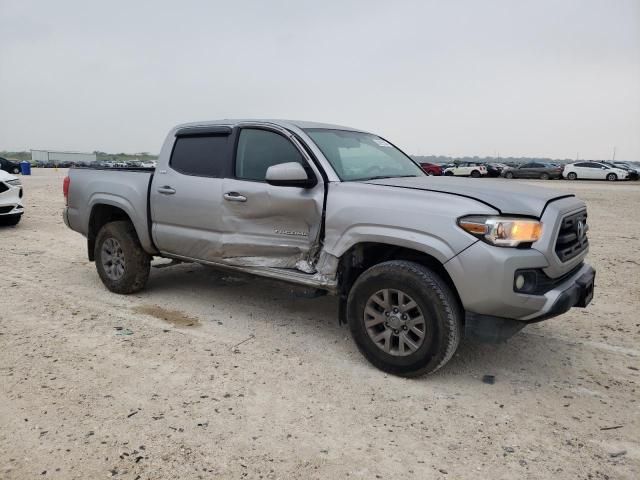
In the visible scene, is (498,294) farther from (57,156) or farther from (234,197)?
(57,156)


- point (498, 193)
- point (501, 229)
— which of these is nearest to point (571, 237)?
point (498, 193)

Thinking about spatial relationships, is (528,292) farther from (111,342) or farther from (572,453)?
(111,342)

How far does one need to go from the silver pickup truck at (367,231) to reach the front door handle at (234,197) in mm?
13

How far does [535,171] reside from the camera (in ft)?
120

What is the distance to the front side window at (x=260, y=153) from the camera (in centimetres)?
431

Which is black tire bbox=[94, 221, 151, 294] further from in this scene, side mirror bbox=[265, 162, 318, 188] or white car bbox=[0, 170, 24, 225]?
white car bbox=[0, 170, 24, 225]

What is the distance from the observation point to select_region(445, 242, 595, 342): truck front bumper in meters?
3.14

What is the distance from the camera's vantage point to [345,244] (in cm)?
376

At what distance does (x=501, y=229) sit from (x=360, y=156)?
1657 millimetres

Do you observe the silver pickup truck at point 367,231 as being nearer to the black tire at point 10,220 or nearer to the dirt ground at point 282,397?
the dirt ground at point 282,397

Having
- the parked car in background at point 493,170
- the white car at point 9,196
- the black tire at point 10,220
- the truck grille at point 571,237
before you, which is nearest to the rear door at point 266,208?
→ the truck grille at point 571,237

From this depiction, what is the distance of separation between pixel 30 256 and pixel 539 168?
117 ft

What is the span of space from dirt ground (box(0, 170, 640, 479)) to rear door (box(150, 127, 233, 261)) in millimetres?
721

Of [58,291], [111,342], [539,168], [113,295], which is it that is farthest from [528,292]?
[539,168]
